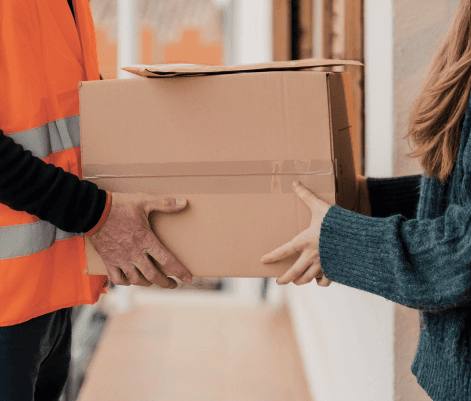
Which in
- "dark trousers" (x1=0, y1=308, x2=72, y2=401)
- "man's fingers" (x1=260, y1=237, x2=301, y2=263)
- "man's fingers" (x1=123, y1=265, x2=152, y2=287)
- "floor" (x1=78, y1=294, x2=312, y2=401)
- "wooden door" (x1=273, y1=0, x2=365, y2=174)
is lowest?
"floor" (x1=78, y1=294, x2=312, y2=401)

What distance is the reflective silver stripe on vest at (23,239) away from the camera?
2.35 feet

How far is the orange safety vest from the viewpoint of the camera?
703 mm

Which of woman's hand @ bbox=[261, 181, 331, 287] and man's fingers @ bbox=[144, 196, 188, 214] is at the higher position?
man's fingers @ bbox=[144, 196, 188, 214]

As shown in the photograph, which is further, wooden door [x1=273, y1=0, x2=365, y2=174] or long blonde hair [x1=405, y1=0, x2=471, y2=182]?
wooden door [x1=273, y1=0, x2=365, y2=174]

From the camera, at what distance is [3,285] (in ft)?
2.34

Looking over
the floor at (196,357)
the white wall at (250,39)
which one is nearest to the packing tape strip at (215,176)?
the floor at (196,357)

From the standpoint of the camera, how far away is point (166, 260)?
2.35 feet

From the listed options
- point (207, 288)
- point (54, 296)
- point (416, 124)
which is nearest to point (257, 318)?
point (207, 288)

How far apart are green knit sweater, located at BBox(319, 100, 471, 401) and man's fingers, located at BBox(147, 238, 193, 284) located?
26 centimetres

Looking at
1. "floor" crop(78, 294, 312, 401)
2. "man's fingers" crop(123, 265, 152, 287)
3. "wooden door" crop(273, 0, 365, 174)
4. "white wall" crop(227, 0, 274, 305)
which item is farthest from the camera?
"white wall" crop(227, 0, 274, 305)

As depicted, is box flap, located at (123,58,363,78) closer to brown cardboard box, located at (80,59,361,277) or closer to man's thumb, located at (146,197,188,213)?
brown cardboard box, located at (80,59,361,277)

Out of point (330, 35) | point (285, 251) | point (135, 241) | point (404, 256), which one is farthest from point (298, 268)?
point (330, 35)

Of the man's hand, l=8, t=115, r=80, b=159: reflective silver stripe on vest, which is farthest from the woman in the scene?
l=8, t=115, r=80, b=159: reflective silver stripe on vest

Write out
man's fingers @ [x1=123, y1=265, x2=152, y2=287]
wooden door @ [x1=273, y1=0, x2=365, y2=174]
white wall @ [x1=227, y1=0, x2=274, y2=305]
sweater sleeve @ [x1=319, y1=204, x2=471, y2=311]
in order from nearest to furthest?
sweater sleeve @ [x1=319, y1=204, x2=471, y2=311] → man's fingers @ [x1=123, y1=265, x2=152, y2=287] → wooden door @ [x1=273, y1=0, x2=365, y2=174] → white wall @ [x1=227, y1=0, x2=274, y2=305]
